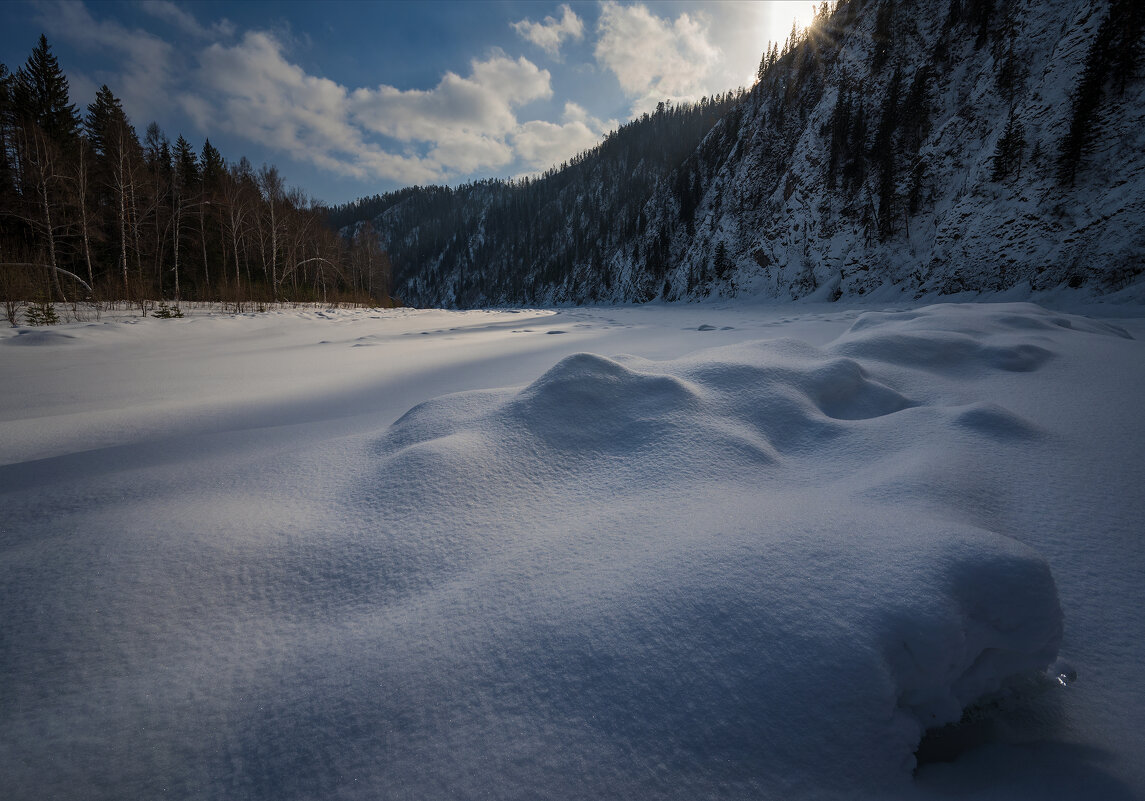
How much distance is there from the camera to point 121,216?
1338cm

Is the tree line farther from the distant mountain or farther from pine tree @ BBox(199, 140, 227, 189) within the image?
the distant mountain

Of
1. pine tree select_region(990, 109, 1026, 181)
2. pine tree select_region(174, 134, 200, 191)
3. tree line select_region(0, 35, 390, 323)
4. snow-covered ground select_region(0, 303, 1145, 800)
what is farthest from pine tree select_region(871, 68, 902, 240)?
pine tree select_region(174, 134, 200, 191)

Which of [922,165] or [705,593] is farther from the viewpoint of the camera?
[922,165]

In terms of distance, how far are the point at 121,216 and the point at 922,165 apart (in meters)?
26.8

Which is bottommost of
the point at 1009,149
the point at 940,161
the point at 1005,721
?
the point at 1005,721

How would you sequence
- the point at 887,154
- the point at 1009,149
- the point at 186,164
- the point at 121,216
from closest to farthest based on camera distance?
the point at 1009,149 → the point at 121,216 → the point at 887,154 → the point at 186,164

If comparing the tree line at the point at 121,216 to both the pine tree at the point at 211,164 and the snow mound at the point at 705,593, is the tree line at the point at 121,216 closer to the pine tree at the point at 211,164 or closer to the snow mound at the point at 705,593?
the pine tree at the point at 211,164

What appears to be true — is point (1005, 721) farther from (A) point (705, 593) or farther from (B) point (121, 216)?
(B) point (121, 216)

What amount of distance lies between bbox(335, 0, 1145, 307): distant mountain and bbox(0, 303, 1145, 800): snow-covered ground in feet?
41.1

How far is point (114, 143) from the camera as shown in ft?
45.2

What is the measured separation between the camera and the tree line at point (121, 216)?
11.9 meters

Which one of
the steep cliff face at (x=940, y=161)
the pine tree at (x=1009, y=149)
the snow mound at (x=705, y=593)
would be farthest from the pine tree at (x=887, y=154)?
the snow mound at (x=705, y=593)

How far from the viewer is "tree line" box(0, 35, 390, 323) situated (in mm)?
11875

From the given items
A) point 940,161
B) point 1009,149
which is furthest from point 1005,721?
point 940,161
